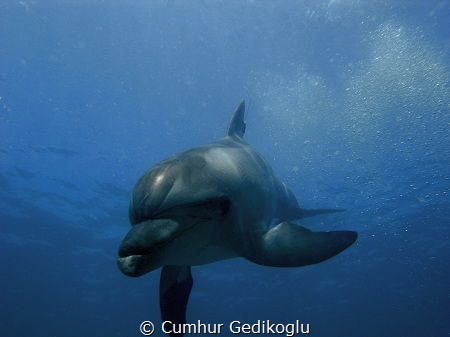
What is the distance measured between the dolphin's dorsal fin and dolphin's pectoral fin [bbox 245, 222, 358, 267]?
10.6ft

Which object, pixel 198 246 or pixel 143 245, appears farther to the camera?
pixel 198 246

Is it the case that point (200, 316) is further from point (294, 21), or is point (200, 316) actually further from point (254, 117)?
point (294, 21)

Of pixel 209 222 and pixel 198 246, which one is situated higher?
pixel 209 222

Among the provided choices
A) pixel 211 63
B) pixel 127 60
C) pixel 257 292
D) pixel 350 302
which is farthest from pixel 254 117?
pixel 350 302

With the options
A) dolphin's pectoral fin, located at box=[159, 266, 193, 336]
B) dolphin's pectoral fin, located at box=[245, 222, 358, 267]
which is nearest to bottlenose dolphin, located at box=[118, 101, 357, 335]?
dolphin's pectoral fin, located at box=[245, 222, 358, 267]

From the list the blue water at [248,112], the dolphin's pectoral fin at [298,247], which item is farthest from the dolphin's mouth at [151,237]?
the blue water at [248,112]

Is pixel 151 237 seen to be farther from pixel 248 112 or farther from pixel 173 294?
pixel 248 112

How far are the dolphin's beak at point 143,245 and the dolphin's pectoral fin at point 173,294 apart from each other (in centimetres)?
217

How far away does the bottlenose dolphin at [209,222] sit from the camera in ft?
9.20

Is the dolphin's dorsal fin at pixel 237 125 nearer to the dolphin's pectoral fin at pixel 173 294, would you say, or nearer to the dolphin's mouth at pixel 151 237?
Result: the dolphin's pectoral fin at pixel 173 294

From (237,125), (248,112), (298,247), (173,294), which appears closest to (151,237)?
(298,247)

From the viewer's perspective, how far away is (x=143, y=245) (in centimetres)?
273

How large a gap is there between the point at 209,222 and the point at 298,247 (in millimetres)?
889

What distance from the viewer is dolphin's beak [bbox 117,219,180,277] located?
273 centimetres
